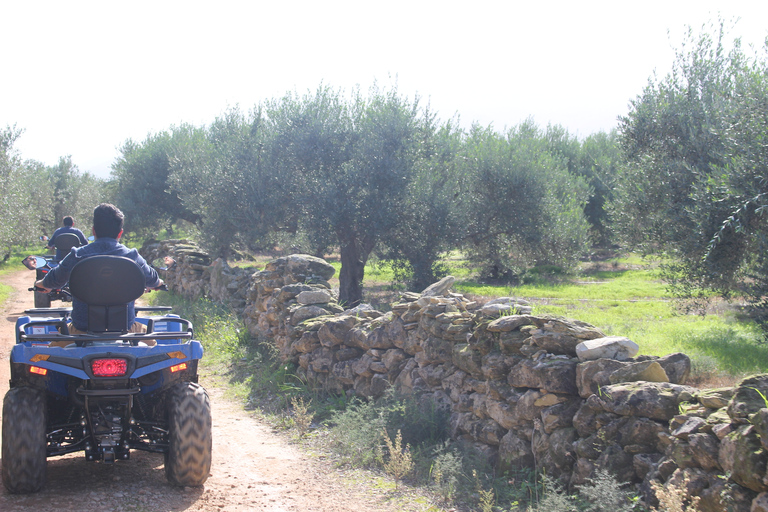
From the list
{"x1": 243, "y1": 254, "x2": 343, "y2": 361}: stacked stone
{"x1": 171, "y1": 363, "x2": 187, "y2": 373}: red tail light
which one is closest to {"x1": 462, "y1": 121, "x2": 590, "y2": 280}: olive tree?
{"x1": 243, "y1": 254, "x2": 343, "y2": 361}: stacked stone

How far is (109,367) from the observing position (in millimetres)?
4238

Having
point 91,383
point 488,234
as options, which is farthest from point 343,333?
point 488,234

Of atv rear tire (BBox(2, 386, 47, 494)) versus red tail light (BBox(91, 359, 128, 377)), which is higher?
red tail light (BBox(91, 359, 128, 377))

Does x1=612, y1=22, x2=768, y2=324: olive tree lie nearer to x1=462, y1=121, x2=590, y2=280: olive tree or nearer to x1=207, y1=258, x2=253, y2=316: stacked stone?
x1=462, y1=121, x2=590, y2=280: olive tree

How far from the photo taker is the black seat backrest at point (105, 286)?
4.37 meters

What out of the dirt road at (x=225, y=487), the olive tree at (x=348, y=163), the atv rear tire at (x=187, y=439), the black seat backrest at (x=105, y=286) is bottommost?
the dirt road at (x=225, y=487)

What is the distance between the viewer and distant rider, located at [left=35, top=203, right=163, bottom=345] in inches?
188

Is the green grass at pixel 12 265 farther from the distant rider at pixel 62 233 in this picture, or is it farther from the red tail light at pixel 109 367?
the red tail light at pixel 109 367

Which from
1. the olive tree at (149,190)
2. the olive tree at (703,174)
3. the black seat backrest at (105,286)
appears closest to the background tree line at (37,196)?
the olive tree at (149,190)

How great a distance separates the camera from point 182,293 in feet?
61.8

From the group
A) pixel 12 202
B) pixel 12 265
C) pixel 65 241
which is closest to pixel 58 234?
pixel 65 241

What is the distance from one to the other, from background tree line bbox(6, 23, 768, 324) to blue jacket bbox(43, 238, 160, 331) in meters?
8.58

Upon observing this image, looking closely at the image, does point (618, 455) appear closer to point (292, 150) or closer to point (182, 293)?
point (292, 150)

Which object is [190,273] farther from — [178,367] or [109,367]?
[109,367]
